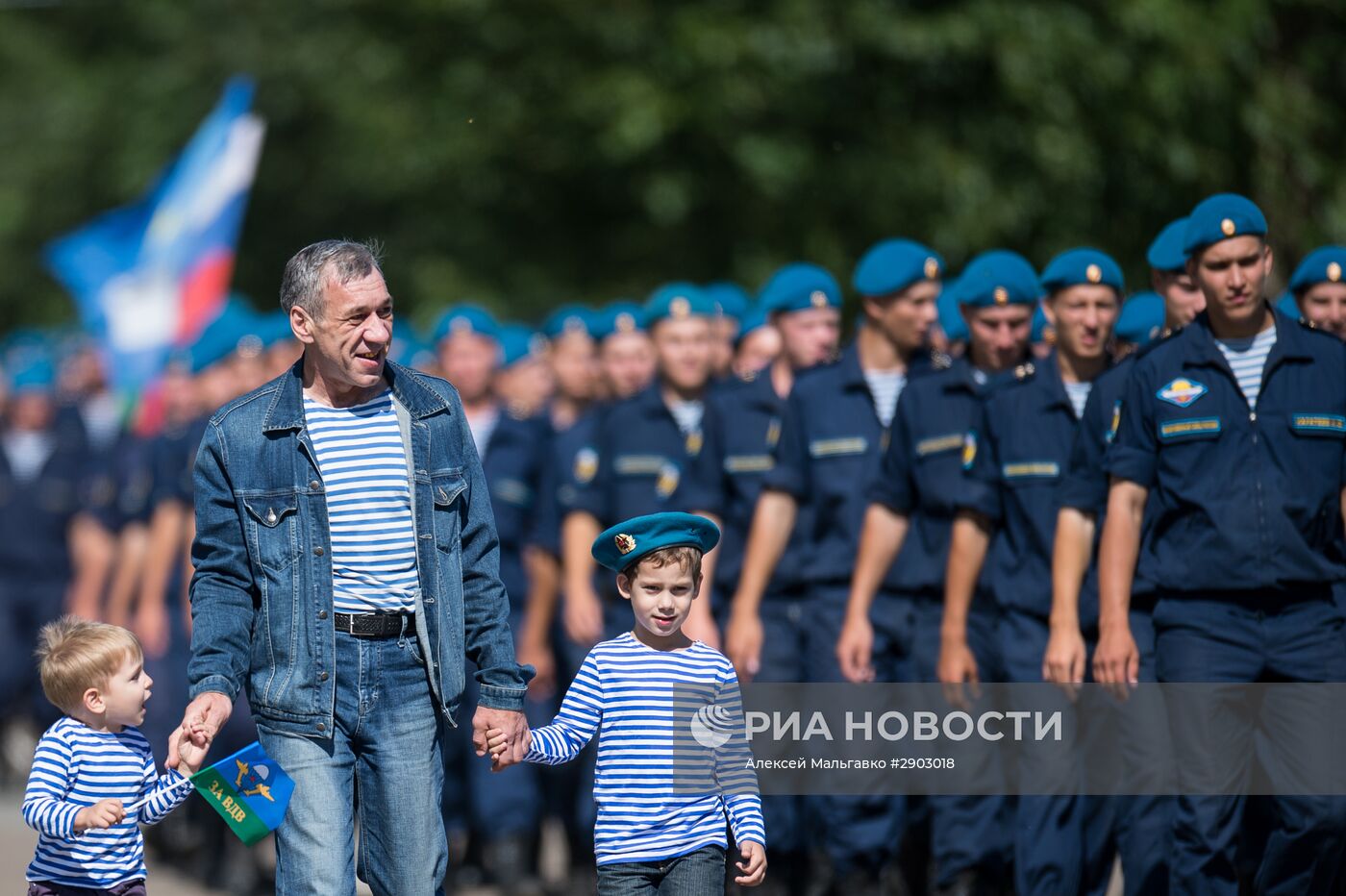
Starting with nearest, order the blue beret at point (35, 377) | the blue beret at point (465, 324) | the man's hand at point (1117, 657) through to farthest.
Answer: the man's hand at point (1117, 657) < the blue beret at point (465, 324) < the blue beret at point (35, 377)

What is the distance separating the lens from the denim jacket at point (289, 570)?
5.41 metres

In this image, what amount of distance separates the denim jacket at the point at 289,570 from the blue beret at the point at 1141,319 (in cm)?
361

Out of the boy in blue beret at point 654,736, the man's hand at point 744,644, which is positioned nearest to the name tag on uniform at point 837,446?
the man's hand at point 744,644

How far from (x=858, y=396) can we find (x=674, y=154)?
7.93 metres

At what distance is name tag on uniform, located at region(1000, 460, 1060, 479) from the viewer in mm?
7508

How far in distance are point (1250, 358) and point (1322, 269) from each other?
1.46 m

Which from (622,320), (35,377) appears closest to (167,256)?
(35,377)

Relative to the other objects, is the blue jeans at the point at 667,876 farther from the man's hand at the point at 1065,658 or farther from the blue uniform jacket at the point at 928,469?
the blue uniform jacket at the point at 928,469

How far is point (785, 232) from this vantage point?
15602mm

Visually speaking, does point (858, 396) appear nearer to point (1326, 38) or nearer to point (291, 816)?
point (291, 816)

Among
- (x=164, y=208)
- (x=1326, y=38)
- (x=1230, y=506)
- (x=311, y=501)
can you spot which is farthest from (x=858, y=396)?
(x=164, y=208)

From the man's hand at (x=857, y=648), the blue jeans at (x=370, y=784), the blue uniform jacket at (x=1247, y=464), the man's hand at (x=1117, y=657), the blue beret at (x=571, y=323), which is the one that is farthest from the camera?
the blue beret at (x=571, y=323)

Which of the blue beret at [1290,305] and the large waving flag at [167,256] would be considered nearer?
the blue beret at [1290,305]

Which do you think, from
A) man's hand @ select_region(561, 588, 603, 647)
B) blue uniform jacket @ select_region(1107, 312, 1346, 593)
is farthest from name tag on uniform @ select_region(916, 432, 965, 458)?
man's hand @ select_region(561, 588, 603, 647)
